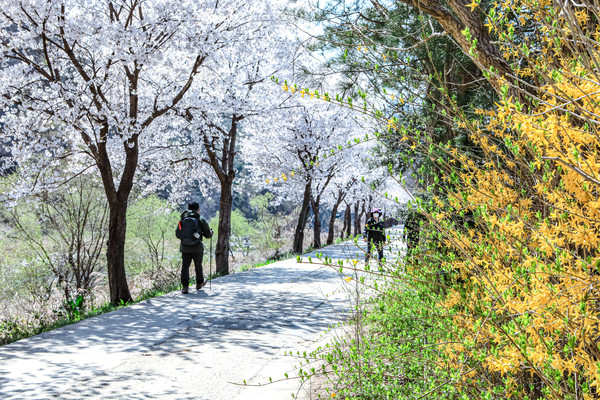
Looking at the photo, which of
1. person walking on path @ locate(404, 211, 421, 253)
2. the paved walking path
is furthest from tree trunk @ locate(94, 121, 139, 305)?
person walking on path @ locate(404, 211, 421, 253)

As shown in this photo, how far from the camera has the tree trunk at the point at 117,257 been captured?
1012 centimetres

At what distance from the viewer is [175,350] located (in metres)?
6.15

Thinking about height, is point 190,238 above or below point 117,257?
above

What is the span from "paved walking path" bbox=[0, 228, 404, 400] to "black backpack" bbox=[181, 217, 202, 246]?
1094mm

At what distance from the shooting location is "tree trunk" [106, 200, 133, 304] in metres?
10.1

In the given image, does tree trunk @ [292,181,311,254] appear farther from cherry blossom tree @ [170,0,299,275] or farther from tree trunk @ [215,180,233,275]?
tree trunk @ [215,180,233,275]

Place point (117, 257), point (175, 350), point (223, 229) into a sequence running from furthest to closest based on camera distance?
point (223, 229) < point (117, 257) < point (175, 350)

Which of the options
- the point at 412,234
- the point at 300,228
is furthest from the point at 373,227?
the point at 300,228

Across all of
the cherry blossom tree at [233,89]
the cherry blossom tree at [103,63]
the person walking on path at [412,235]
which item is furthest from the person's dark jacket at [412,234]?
the cherry blossom tree at [233,89]

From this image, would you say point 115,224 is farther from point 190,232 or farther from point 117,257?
point 190,232

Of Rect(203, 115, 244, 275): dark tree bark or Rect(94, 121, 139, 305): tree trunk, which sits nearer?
Rect(94, 121, 139, 305): tree trunk

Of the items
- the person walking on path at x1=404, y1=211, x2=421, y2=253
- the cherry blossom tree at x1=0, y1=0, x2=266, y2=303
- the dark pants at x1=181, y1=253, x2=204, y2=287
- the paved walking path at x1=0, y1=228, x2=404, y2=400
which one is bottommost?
the paved walking path at x1=0, y1=228, x2=404, y2=400

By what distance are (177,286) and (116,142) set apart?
7.30m

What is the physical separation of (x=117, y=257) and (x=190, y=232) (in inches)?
60.7
